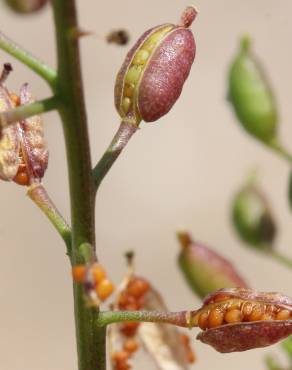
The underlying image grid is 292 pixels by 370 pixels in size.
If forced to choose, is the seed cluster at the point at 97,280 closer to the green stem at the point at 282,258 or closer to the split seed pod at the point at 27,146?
the split seed pod at the point at 27,146

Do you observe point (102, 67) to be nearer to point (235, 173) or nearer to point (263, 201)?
point (235, 173)

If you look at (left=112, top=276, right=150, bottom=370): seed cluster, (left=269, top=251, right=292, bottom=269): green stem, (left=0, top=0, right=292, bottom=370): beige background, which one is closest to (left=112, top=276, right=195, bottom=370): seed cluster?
(left=112, top=276, right=150, bottom=370): seed cluster

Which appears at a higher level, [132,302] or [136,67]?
[136,67]

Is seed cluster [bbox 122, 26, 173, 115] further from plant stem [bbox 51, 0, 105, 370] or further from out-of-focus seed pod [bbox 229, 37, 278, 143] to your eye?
out-of-focus seed pod [bbox 229, 37, 278, 143]

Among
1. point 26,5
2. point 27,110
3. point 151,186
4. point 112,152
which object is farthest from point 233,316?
point 151,186

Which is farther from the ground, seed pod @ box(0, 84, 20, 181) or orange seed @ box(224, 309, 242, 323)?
seed pod @ box(0, 84, 20, 181)

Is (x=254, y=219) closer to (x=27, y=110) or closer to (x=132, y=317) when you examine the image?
(x=132, y=317)

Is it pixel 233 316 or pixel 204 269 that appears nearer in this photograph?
pixel 233 316
